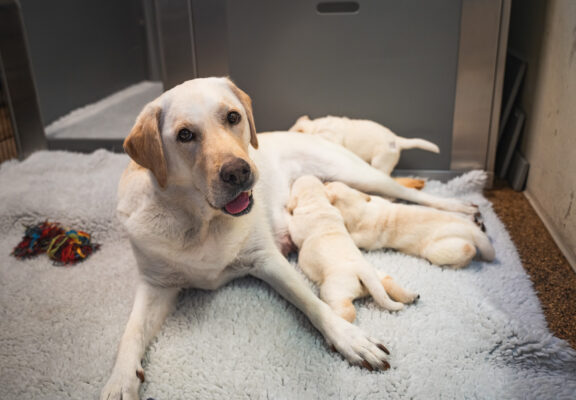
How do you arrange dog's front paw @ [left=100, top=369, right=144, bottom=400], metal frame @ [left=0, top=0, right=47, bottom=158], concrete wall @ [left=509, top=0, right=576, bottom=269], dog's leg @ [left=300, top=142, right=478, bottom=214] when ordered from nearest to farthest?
dog's front paw @ [left=100, top=369, right=144, bottom=400] < concrete wall @ [left=509, top=0, right=576, bottom=269] < dog's leg @ [left=300, top=142, right=478, bottom=214] < metal frame @ [left=0, top=0, right=47, bottom=158]

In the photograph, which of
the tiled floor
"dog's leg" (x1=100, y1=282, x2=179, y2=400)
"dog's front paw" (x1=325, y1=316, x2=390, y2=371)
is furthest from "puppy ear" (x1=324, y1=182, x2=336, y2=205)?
the tiled floor

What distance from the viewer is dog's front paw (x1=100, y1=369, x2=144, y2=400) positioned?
3.99 ft

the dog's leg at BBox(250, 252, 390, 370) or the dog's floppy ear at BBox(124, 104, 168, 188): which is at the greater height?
the dog's floppy ear at BBox(124, 104, 168, 188)

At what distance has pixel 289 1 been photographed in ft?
7.51

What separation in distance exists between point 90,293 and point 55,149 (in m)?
1.57

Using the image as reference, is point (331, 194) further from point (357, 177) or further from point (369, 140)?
point (369, 140)

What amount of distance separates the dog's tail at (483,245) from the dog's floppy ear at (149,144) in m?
1.13

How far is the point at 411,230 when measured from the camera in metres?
1.76

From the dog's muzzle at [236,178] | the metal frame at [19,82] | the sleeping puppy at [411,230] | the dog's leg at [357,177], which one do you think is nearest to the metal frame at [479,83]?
the dog's leg at [357,177]

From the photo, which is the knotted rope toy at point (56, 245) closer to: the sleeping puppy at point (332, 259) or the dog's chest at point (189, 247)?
the dog's chest at point (189, 247)

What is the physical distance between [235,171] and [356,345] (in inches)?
23.7

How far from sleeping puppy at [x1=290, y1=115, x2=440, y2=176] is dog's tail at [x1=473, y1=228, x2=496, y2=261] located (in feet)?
2.11

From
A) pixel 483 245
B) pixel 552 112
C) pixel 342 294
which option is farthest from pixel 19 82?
pixel 552 112

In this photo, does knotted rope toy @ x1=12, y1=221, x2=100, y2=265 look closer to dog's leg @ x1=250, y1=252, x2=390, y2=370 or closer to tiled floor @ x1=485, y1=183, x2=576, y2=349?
dog's leg @ x1=250, y1=252, x2=390, y2=370
